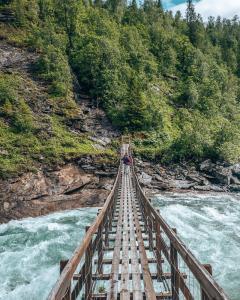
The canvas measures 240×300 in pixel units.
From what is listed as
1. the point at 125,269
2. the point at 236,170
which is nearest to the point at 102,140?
the point at 236,170

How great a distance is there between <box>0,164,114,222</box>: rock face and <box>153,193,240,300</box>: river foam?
5180mm

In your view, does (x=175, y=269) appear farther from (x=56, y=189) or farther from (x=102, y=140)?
(x=102, y=140)

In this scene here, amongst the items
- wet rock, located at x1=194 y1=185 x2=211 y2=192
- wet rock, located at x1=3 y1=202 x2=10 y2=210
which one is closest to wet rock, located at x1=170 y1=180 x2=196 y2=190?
wet rock, located at x1=194 y1=185 x2=211 y2=192

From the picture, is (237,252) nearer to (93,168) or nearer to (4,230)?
(4,230)

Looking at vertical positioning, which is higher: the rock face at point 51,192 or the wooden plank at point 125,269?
the wooden plank at point 125,269

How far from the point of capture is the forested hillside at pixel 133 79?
115ft

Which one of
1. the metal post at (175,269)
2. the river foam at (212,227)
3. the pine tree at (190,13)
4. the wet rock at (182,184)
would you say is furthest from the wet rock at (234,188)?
the pine tree at (190,13)

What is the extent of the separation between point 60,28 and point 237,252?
2107 inches

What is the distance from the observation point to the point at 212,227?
18.2m

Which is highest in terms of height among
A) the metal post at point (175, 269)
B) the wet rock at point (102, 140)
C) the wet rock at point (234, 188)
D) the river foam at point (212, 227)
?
the wet rock at point (102, 140)

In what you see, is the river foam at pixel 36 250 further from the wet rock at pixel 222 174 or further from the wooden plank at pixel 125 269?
the wet rock at pixel 222 174

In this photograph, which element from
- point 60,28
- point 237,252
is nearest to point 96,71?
point 60,28

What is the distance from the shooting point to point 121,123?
40.1m

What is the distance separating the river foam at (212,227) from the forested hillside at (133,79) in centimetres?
905
